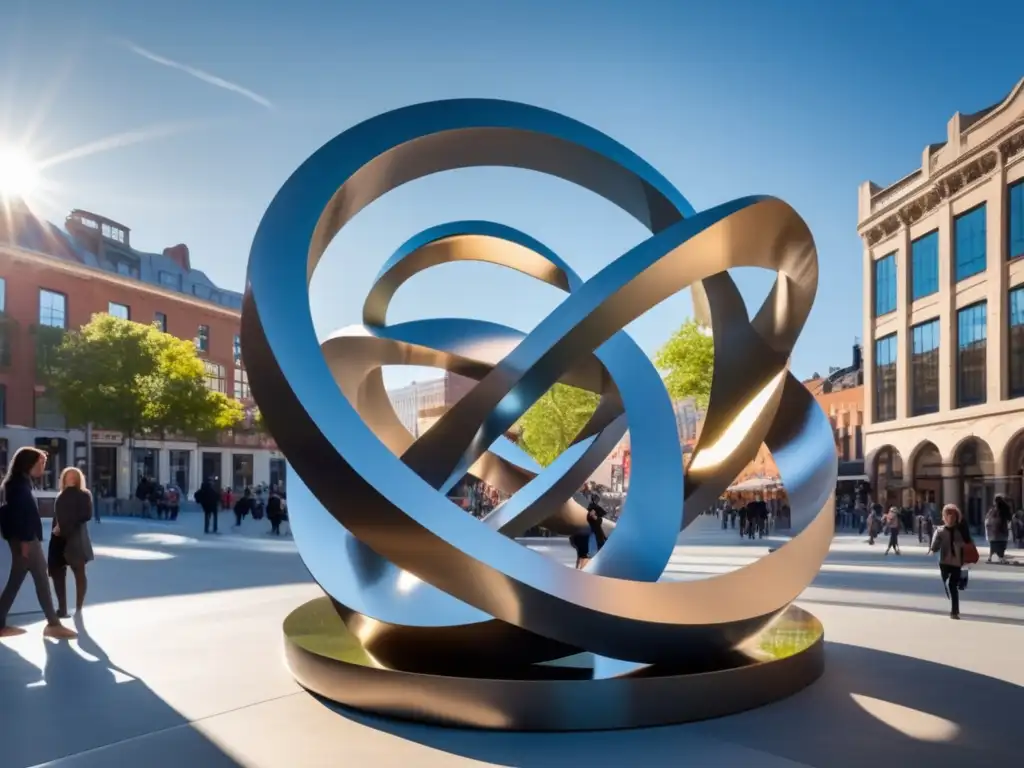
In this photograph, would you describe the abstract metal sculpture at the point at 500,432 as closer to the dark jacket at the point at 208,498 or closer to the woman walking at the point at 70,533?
the woman walking at the point at 70,533

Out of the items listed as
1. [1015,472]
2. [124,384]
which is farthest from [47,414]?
[1015,472]

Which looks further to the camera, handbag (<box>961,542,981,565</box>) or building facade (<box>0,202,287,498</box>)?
building facade (<box>0,202,287,498</box>)

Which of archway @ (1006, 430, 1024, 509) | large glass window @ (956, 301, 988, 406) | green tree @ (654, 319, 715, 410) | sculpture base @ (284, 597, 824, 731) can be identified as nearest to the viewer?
sculpture base @ (284, 597, 824, 731)

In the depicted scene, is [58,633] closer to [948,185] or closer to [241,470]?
[948,185]

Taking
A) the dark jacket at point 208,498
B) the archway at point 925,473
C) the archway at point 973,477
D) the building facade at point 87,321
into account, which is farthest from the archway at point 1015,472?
the building facade at point 87,321

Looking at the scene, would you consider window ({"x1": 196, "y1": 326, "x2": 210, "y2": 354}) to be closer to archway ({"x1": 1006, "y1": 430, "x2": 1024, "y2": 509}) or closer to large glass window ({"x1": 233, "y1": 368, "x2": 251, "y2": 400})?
large glass window ({"x1": 233, "y1": 368, "x2": 251, "y2": 400})

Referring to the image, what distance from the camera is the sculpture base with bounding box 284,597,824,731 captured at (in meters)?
6.13

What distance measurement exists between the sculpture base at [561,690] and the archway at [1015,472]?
29852 mm

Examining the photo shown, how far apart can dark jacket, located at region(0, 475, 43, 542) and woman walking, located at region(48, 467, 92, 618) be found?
681 millimetres

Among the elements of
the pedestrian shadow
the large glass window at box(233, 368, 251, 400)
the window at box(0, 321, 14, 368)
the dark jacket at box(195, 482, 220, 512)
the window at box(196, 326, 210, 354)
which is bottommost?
the dark jacket at box(195, 482, 220, 512)

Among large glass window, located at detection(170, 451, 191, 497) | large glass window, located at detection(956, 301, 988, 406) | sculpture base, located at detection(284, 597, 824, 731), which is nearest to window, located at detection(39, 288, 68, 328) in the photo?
large glass window, located at detection(170, 451, 191, 497)

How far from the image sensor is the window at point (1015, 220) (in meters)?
33.3

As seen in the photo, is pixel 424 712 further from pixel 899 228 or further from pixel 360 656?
pixel 899 228

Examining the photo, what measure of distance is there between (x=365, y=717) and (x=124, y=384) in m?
39.5
